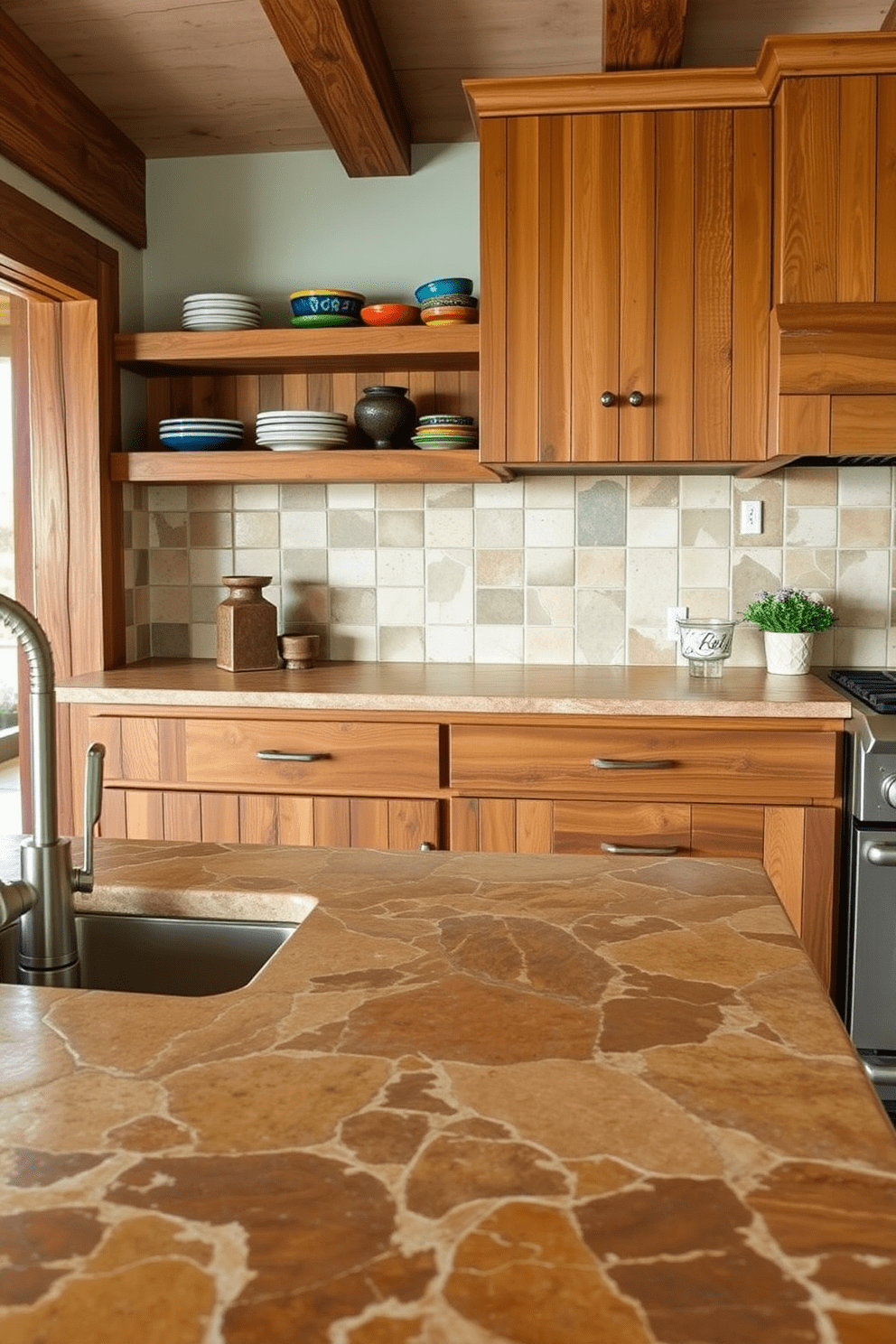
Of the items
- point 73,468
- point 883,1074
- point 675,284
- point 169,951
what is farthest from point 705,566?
point 169,951

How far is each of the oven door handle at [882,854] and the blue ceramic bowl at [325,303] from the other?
1829mm

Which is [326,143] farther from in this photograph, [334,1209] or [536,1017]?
[334,1209]

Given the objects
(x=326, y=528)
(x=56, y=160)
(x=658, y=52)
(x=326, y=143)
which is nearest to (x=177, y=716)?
(x=326, y=528)

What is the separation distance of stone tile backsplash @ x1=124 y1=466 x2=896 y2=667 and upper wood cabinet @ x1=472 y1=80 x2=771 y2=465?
418mm

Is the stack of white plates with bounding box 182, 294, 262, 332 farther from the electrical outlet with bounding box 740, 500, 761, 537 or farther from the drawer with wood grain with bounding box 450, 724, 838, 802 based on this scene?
the electrical outlet with bounding box 740, 500, 761, 537

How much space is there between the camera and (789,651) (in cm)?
302

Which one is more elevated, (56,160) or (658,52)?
(658,52)

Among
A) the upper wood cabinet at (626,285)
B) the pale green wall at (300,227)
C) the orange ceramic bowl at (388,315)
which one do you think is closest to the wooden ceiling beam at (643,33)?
the upper wood cabinet at (626,285)

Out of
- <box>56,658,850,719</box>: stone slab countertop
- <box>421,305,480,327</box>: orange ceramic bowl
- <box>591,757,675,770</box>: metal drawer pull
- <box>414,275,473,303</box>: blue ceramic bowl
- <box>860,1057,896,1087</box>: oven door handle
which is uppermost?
<box>414,275,473,303</box>: blue ceramic bowl

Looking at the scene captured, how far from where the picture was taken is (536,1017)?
A: 0.96 metres

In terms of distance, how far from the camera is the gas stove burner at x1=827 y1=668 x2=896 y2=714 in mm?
2492

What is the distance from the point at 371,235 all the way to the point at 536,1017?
279cm

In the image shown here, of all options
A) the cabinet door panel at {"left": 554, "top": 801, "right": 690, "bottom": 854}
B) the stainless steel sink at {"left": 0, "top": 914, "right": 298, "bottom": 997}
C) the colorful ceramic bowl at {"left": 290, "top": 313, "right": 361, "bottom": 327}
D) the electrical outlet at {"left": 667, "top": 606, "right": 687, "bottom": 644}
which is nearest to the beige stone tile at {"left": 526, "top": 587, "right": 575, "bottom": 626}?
the electrical outlet at {"left": 667, "top": 606, "right": 687, "bottom": 644}

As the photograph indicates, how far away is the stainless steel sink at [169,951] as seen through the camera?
4.32 feet
